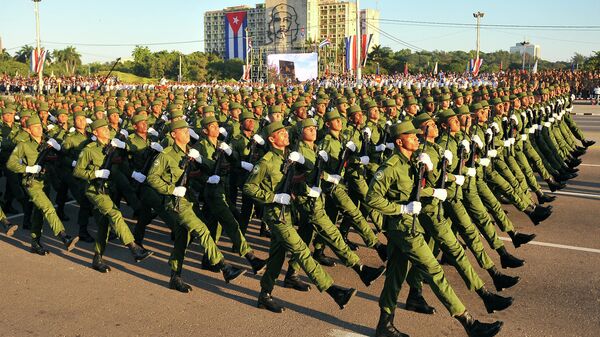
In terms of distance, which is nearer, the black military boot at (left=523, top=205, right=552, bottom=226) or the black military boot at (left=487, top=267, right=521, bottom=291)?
the black military boot at (left=487, top=267, right=521, bottom=291)

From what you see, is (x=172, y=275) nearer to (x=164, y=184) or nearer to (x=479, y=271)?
(x=164, y=184)

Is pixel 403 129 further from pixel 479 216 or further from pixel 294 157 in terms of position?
pixel 479 216

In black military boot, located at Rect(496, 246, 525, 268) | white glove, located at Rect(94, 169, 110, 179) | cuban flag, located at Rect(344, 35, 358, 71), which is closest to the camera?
black military boot, located at Rect(496, 246, 525, 268)

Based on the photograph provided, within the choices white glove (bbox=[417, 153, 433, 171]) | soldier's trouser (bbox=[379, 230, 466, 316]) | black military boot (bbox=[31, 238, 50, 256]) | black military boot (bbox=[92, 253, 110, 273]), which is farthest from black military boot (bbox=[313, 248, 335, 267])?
black military boot (bbox=[31, 238, 50, 256])

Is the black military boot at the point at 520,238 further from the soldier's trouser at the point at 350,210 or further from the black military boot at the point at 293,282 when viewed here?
the black military boot at the point at 293,282

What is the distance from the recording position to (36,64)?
34.5 m

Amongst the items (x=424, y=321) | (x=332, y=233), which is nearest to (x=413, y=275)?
(x=424, y=321)

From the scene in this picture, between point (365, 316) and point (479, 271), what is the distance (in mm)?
2005

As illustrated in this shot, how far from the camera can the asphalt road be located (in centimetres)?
549

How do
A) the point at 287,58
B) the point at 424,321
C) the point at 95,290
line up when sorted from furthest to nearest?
the point at 287,58 < the point at 95,290 < the point at 424,321

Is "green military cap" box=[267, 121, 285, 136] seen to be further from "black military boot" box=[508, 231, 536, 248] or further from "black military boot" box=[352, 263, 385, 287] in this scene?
"black military boot" box=[508, 231, 536, 248]

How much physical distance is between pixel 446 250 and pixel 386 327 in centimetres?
97

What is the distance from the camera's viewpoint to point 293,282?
6.59 m

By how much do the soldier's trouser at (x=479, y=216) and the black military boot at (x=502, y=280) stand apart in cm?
68
